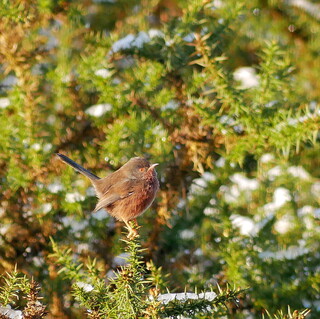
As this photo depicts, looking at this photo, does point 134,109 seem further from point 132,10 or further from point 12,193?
point 132,10

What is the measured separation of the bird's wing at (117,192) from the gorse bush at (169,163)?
0.23 m

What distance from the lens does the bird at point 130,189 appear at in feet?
7.91

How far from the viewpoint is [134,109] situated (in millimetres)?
2898

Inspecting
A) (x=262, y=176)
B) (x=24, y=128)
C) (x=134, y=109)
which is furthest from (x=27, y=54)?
(x=262, y=176)

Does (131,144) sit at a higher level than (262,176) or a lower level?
higher

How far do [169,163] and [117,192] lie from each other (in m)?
0.46

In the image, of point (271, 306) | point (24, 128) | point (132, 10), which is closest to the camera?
point (271, 306)

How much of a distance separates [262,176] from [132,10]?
195 centimetres

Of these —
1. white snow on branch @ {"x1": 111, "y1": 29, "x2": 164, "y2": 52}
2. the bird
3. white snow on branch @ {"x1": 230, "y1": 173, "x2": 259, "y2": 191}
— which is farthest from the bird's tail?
white snow on branch @ {"x1": 230, "y1": 173, "x2": 259, "y2": 191}

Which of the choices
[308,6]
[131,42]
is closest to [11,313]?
[131,42]

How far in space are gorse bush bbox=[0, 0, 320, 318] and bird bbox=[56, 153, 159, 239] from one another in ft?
0.69

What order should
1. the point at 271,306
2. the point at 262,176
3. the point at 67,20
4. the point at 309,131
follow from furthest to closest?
the point at 67,20 → the point at 262,176 → the point at 271,306 → the point at 309,131

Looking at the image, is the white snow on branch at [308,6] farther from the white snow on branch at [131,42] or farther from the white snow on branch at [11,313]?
the white snow on branch at [11,313]

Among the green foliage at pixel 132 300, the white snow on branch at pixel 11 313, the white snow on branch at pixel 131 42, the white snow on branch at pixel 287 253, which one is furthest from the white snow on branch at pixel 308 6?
the white snow on branch at pixel 11 313
